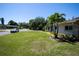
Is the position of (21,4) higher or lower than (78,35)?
higher

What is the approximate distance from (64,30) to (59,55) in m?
5.37

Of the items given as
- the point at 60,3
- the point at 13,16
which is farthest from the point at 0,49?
the point at 60,3

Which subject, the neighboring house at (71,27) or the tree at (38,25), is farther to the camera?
the tree at (38,25)

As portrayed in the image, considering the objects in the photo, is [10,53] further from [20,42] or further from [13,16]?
[13,16]

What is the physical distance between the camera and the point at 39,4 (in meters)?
8.77

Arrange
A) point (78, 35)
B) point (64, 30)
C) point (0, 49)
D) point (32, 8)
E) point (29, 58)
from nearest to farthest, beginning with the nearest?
point (29, 58)
point (0, 49)
point (32, 8)
point (78, 35)
point (64, 30)

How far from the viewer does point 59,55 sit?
7617 mm

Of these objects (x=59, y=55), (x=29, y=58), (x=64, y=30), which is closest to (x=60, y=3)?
(x=59, y=55)

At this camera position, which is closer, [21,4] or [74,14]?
[21,4]

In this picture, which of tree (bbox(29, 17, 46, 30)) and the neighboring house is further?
tree (bbox(29, 17, 46, 30))

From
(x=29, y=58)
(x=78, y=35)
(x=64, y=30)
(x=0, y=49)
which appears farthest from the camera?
(x=64, y=30)

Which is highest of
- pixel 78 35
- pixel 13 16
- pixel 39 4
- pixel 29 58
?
pixel 39 4

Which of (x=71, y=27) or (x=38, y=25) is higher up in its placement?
(x=38, y=25)

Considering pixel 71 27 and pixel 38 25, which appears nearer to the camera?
pixel 71 27
